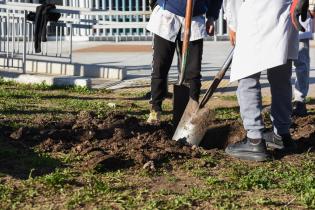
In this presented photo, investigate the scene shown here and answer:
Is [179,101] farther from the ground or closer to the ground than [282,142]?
farther from the ground

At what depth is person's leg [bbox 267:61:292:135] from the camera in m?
5.16

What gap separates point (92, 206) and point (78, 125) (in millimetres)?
2055

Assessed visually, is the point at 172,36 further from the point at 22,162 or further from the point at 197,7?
the point at 22,162

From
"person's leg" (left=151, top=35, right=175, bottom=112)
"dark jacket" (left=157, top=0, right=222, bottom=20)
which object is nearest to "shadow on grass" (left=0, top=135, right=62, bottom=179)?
"person's leg" (left=151, top=35, right=175, bottom=112)

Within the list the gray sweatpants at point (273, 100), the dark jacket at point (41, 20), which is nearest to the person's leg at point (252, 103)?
the gray sweatpants at point (273, 100)

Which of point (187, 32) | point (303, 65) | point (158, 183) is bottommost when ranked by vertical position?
point (158, 183)

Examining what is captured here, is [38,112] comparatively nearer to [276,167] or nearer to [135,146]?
[135,146]

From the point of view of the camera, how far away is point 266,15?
15.8 feet

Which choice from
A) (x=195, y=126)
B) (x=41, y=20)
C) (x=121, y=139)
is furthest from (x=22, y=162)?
(x=41, y=20)

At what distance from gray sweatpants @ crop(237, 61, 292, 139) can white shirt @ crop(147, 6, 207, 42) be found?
1.52 meters

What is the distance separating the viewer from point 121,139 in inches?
212

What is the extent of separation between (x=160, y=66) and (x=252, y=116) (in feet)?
6.00

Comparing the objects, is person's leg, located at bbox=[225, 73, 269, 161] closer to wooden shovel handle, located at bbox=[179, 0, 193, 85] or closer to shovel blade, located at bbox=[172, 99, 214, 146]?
shovel blade, located at bbox=[172, 99, 214, 146]

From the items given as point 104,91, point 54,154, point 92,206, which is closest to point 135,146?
point 54,154
